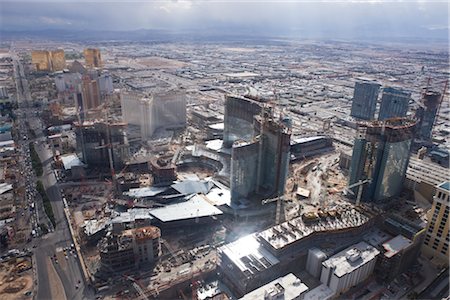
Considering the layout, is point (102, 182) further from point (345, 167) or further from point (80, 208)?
point (345, 167)

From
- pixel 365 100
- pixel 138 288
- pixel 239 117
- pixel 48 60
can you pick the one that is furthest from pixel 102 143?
pixel 48 60

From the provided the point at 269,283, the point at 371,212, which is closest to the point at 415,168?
the point at 371,212

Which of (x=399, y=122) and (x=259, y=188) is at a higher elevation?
(x=399, y=122)

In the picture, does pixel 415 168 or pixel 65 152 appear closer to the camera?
pixel 415 168

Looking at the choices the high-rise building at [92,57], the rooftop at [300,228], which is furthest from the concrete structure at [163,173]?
the high-rise building at [92,57]

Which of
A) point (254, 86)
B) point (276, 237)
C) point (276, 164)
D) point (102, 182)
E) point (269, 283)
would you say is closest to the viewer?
point (269, 283)

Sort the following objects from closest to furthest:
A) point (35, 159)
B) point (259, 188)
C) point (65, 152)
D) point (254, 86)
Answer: point (259, 188) < point (35, 159) < point (65, 152) < point (254, 86)

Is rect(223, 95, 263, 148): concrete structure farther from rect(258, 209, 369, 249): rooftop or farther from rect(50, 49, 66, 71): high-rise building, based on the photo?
rect(50, 49, 66, 71): high-rise building
